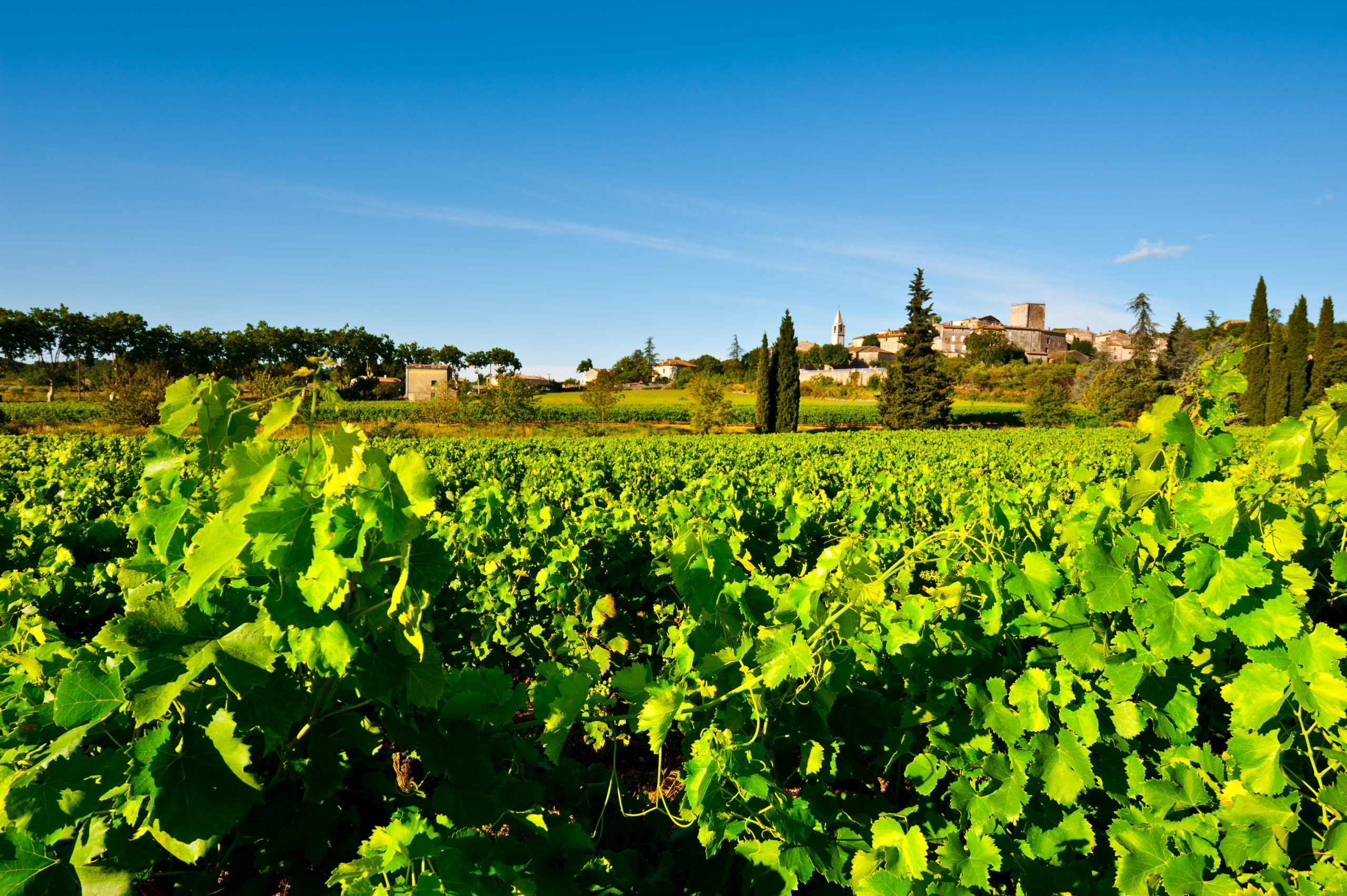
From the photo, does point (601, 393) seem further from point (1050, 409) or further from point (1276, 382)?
point (1276, 382)

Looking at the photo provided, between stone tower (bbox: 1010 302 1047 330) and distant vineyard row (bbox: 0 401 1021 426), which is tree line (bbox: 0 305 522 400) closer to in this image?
distant vineyard row (bbox: 0 401 1021 426)

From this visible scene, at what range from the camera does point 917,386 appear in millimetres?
45938

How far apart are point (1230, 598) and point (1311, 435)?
902 mm

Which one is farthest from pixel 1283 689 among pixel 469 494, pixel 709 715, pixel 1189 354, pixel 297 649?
pixel 1189 354

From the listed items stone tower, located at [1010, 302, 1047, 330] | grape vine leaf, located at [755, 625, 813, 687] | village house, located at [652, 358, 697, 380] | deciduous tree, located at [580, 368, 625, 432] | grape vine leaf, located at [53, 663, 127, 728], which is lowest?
grape vine leaf, located at [755, 625, 813, 687]

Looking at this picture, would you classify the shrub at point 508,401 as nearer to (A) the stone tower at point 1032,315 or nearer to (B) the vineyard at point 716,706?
(B) the vineyard at point 716,706

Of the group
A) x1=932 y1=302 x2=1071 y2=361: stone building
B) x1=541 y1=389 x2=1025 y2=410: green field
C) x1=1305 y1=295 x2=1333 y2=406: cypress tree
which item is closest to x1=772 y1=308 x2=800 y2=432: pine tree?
x1=541 y1=389 x2=1025 y2=410: green field

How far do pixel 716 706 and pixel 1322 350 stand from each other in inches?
2602

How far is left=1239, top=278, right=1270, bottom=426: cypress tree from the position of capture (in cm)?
4394

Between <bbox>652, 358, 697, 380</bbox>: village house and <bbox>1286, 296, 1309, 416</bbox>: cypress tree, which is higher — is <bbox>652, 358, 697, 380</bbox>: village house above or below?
above

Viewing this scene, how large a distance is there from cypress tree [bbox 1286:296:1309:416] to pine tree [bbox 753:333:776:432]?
32752mm

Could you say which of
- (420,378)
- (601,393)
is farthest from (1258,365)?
(420,378)

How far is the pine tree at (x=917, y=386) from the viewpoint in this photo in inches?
1790

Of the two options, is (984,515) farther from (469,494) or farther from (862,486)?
(862,486)
